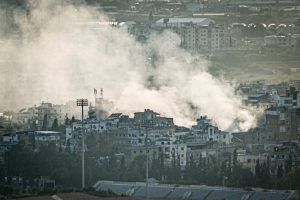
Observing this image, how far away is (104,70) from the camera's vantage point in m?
53.7

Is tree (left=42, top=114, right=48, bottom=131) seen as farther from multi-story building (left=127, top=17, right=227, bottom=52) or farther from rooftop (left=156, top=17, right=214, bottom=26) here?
rooftop (left=156, top=17, right=214, bottom=26)

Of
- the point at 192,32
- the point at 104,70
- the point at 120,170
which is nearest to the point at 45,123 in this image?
the point at 120,170

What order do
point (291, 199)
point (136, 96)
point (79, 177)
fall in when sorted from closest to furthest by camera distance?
point (291, 199) < point (79, 177) < point (136, 96)

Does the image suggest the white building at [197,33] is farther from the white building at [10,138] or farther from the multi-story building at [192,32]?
the white building at [10,138]

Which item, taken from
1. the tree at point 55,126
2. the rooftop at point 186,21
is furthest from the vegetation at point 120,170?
the rooftop at point 186,21

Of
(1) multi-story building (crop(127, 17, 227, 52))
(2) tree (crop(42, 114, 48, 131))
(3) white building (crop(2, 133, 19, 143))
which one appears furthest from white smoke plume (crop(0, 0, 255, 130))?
(3) white building (crop(2, 133, 19, 143))

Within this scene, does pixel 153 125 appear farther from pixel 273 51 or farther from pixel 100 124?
pixel 273 51

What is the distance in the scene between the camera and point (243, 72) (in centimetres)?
5328

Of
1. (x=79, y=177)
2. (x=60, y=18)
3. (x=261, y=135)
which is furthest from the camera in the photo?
(x=60, y=18)

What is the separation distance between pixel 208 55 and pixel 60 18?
12.3 feet

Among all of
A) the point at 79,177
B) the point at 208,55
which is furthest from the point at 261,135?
the point at 208,55

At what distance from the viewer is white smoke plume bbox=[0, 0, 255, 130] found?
48250mm

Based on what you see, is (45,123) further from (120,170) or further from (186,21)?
(186,21)

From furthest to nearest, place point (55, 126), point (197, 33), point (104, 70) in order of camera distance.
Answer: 1. point (197, 33)
2. point (104, 70)
3. point (55, 126)
